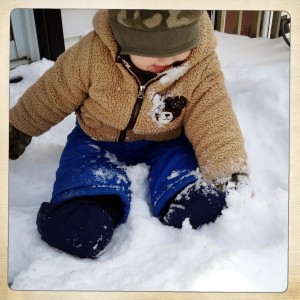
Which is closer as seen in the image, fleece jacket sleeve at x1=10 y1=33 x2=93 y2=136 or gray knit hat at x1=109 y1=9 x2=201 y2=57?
gray knit hat at x1=109 y1=9 x2=201 y2=57

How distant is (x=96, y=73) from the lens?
0.68 meters

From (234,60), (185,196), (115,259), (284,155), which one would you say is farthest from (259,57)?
(115,259)

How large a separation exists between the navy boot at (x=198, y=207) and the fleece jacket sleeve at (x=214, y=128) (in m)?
0.03

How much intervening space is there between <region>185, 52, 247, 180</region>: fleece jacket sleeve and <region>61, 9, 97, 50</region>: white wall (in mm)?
186

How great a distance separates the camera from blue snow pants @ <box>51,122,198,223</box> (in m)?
0.69

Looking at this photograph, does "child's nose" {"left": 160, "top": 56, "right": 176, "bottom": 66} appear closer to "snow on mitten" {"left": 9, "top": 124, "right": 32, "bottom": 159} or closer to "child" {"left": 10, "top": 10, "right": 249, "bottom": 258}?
"child" {"left": 10, "top": 10, "right": 249, "bottom": 258}

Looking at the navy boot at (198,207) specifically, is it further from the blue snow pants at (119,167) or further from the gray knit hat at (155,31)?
the gray knit hat at (155,31)

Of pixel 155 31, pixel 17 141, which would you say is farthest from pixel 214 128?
pixel 17 141

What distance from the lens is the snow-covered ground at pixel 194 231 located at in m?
0.60

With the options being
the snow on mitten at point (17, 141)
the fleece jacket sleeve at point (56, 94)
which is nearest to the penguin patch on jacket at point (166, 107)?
the fleece jacket sleeve at point (56, 94)

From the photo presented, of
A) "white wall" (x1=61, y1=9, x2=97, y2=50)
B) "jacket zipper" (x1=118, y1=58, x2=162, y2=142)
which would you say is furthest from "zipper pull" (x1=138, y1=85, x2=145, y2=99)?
"white wall" (x1=61, y1=9, x2=97, y2=50)

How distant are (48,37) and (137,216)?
404mm

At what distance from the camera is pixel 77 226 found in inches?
25.2

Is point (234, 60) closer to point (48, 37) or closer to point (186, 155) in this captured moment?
point (186, 155)
